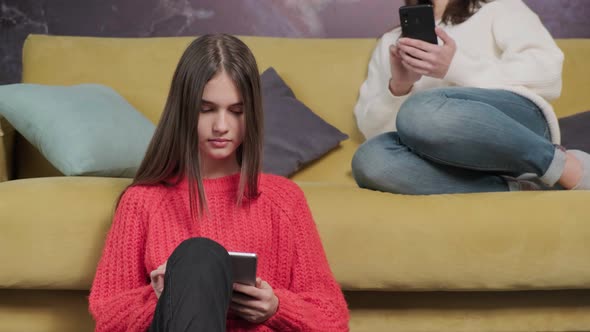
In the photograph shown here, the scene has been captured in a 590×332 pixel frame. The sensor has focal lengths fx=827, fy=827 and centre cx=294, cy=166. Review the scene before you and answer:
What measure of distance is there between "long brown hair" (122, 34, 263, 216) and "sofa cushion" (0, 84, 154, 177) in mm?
622

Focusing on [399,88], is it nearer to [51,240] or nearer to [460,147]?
[460,147]

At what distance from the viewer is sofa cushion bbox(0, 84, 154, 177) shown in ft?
6.51

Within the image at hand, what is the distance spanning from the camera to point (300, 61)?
8.00 feet

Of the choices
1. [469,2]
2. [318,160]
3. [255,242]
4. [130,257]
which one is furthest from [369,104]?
[130,257]

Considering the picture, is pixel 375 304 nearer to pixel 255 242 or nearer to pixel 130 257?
pixel 255 242

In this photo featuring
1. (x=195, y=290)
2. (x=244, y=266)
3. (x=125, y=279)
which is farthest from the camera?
(x=125, y=279)

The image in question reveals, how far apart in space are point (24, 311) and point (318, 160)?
90 centimetres

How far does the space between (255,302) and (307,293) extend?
142mm

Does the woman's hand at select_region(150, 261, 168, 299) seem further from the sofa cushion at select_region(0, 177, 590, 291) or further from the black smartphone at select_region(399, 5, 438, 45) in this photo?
the black smartphone at select_region(399, 5, 438, 45)

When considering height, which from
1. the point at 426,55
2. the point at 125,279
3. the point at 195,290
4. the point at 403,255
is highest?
the point at 426,55

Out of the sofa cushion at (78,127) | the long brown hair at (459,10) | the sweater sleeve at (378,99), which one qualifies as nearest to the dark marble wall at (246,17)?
the sweater sleeve at (378,99)

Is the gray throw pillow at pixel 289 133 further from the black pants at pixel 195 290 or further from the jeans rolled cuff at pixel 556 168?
the black pants at pixel 195 290

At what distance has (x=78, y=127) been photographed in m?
2.04

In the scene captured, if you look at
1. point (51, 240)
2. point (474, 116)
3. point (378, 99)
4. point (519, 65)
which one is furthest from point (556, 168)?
point (51, 240)
